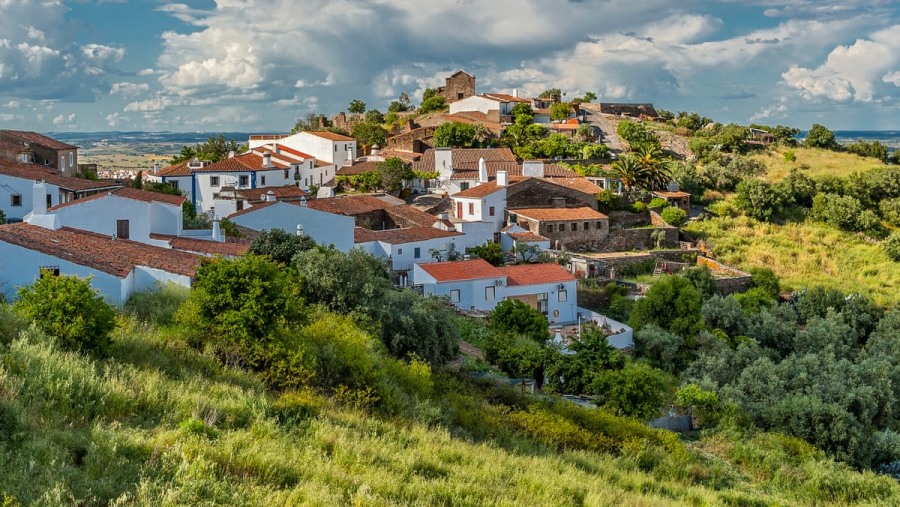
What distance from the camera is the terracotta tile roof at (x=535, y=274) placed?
3030 cm

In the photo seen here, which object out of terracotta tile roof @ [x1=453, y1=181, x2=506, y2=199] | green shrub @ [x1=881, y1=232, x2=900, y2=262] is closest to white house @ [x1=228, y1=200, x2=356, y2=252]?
terracotta tile roof @ [x1=453, y1=181, x2=506, y2=199]

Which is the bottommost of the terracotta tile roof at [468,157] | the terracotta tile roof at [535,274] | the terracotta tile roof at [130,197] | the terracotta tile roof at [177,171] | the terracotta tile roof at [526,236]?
the terracotta tile roof at [535,274]

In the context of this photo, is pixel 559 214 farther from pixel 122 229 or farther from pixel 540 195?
pixel 122 229

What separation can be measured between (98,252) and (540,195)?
94.1 feet

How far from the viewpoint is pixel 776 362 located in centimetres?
2750

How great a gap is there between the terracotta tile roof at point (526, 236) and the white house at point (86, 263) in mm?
21632

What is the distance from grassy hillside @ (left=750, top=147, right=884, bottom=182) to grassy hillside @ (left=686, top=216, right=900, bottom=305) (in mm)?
10113

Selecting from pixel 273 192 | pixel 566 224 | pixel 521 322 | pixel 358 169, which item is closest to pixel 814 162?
pixel 566 224

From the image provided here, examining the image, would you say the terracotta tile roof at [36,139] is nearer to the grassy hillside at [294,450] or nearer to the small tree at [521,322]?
the small tree at [521,322]

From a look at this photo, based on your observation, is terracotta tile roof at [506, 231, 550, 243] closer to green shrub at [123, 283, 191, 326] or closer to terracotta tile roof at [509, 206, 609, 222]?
terracotta tile roof at [509, 206, 609, 222]

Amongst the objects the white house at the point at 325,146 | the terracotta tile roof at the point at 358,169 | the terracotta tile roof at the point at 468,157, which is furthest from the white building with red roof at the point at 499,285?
the white house at the point at 325,146

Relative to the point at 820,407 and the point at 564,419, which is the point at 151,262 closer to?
the point at 564,419

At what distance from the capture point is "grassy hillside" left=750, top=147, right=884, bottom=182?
56.7 meters

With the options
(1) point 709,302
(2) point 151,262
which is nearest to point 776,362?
(1) point 709,302
